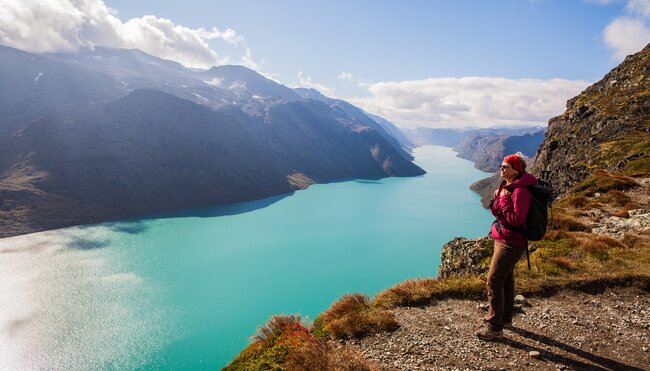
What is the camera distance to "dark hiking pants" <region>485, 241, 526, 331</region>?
7500 mm

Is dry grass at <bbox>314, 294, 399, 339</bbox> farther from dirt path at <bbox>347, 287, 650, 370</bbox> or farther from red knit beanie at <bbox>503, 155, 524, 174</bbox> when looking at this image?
red knit beanie at <bbox>503, 155, 524, 174</bbox>

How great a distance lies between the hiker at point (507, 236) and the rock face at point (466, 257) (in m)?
8.50

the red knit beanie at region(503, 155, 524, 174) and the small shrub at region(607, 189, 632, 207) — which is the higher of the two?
the red knit beanie at region(503, 155, 524, 174)

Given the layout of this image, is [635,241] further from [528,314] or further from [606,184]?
[606,184]

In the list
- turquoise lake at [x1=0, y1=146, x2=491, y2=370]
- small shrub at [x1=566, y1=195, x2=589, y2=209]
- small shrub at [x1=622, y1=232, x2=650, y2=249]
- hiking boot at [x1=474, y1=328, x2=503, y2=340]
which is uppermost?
small shrub at [x1=566, y1=195, x2=589, y2=209]

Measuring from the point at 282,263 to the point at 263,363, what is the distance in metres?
90.5

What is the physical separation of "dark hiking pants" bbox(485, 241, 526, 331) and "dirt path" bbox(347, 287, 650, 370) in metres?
0.58

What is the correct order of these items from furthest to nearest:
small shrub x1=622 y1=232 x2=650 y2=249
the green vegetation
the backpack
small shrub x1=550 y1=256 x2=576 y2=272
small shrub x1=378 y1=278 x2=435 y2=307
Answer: small shrub x1=622 y1=232 x2=650 y2=249, small shrub x1=550 y1=256 x2=576 y2=272, small shrub x1=378 y1=278 x2=435 y2=307, the backpack, the green vegetation

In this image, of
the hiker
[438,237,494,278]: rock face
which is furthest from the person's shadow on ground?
[438,237,494,278]: rock face

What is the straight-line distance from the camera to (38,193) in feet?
542

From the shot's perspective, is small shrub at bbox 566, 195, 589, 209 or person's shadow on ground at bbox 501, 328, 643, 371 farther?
small shrub at bbox 566, 195, 589, 209

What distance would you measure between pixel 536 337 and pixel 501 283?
1622 mm

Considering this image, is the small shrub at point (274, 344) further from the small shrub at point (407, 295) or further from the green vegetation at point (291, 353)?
the small shrub at point (407, 295)

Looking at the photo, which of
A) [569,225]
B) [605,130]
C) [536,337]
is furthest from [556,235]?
[605,130]
